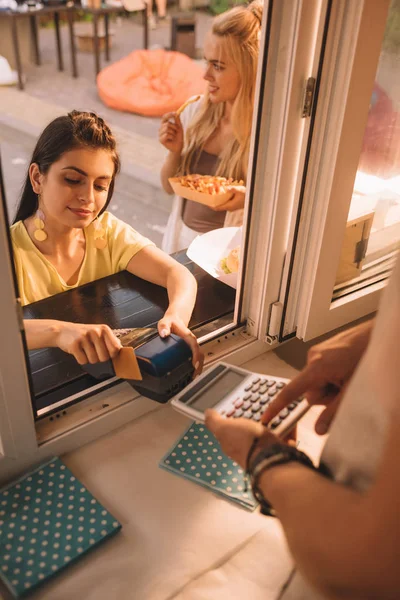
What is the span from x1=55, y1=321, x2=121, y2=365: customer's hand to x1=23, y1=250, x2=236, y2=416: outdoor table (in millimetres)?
52

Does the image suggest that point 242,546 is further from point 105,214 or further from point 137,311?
point 105,214

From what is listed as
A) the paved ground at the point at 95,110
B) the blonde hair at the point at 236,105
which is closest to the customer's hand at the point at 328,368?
the blonde hair at the point at 236,105

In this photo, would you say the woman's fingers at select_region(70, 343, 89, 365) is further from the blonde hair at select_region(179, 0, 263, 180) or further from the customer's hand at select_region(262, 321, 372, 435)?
the blonde hair at select_region(179, 0, 263, 180)

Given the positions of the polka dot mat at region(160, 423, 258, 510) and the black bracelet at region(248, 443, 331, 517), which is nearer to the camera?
the black bracelet at region(248, 443, 331, 517)

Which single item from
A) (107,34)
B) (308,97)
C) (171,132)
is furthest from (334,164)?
(107,34)

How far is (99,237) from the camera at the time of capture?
153 cm

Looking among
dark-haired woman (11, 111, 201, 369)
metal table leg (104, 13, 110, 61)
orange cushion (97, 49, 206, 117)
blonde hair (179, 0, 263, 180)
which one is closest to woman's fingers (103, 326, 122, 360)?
dark-haired woman (11, 111, 201, 369)

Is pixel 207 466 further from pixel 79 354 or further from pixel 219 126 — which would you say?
pixel 219 126

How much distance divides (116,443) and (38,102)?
15.1 ft

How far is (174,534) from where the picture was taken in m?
0.88

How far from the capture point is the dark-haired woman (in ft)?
4.52

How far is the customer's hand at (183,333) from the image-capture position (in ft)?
3.46

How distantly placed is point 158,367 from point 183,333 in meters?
0.14

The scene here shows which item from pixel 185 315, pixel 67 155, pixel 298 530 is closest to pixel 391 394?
pixel 298 530
